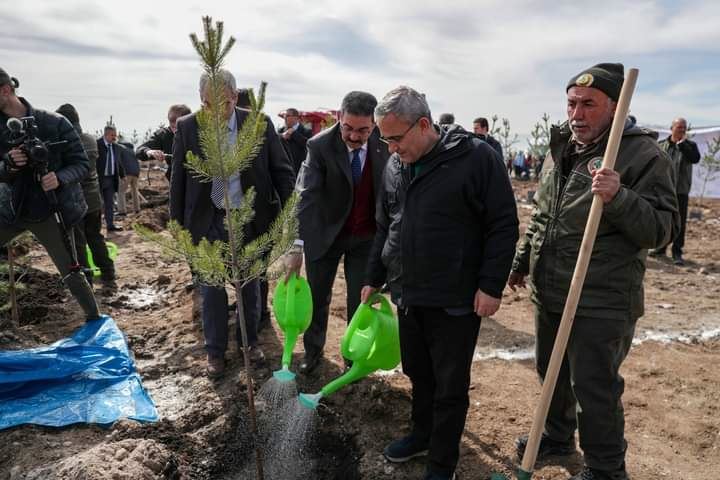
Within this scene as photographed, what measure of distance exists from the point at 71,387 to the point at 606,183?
11.1ft

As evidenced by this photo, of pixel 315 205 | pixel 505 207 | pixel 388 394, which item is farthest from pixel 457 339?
pixel 315 205

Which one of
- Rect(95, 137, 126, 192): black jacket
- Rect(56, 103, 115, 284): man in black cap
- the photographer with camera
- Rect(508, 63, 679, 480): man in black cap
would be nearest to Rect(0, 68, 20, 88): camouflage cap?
the photographer with camera

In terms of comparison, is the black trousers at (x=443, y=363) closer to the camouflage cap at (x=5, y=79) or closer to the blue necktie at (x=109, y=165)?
the camouflage cap at (x=5, y=79)

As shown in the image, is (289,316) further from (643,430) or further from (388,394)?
(643,430)

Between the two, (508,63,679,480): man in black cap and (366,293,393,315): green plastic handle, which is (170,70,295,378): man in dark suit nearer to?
(366,293,393,315): green plastic handle

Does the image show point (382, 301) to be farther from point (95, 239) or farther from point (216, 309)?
point (95, 239)

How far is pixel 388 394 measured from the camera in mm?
3203

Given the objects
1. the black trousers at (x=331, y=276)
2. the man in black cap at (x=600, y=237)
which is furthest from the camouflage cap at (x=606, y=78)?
the black trousers at (x=331, y=276)

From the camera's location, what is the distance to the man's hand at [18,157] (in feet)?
11.2

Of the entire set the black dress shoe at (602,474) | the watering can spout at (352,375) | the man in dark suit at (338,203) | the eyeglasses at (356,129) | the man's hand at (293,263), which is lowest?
the black dress shoe at (602,474)

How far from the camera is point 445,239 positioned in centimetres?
217

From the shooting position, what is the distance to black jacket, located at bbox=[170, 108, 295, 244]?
3.22 meters

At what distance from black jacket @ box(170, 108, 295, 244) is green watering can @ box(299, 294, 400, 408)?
125 centimetres

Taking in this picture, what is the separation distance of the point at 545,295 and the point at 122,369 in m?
2.88
